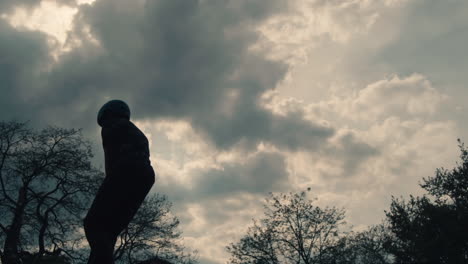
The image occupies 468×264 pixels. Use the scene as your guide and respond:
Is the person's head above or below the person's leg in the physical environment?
above

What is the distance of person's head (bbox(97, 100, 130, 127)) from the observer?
4.32 m

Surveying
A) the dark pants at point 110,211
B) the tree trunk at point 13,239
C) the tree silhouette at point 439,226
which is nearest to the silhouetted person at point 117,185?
the dark pants at point 110,211

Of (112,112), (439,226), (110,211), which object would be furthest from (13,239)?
(439,226)

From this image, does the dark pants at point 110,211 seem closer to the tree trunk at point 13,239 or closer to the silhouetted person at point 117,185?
the silhouetted person at point 117,185

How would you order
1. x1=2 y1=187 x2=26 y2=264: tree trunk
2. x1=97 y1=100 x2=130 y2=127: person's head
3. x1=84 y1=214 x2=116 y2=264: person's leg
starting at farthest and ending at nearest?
x1=2 y1=187 x2=26 y2=264: tree trunk
x1=97 y1=100 x2=130 y2=127: person's head
x1=84 y1=214 x2=116 y2=264: person's leg

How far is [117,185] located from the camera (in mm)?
3771

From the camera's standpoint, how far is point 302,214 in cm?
4094

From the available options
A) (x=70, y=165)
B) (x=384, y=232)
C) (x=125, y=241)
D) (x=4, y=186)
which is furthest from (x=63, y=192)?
(x=384, y=232)

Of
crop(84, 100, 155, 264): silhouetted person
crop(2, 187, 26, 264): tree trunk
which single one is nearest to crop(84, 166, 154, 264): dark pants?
crop(84, 100, 155, 264): silhouetted person

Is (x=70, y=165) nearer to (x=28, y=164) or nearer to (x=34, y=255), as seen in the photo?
(x=28, y=164)

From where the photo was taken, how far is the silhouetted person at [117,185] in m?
3.66

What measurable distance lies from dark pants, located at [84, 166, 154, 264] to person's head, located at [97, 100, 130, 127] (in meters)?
0.78

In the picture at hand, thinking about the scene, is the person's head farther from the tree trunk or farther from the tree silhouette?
the tree silhouette

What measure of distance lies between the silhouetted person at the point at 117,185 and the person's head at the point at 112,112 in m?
0.02
